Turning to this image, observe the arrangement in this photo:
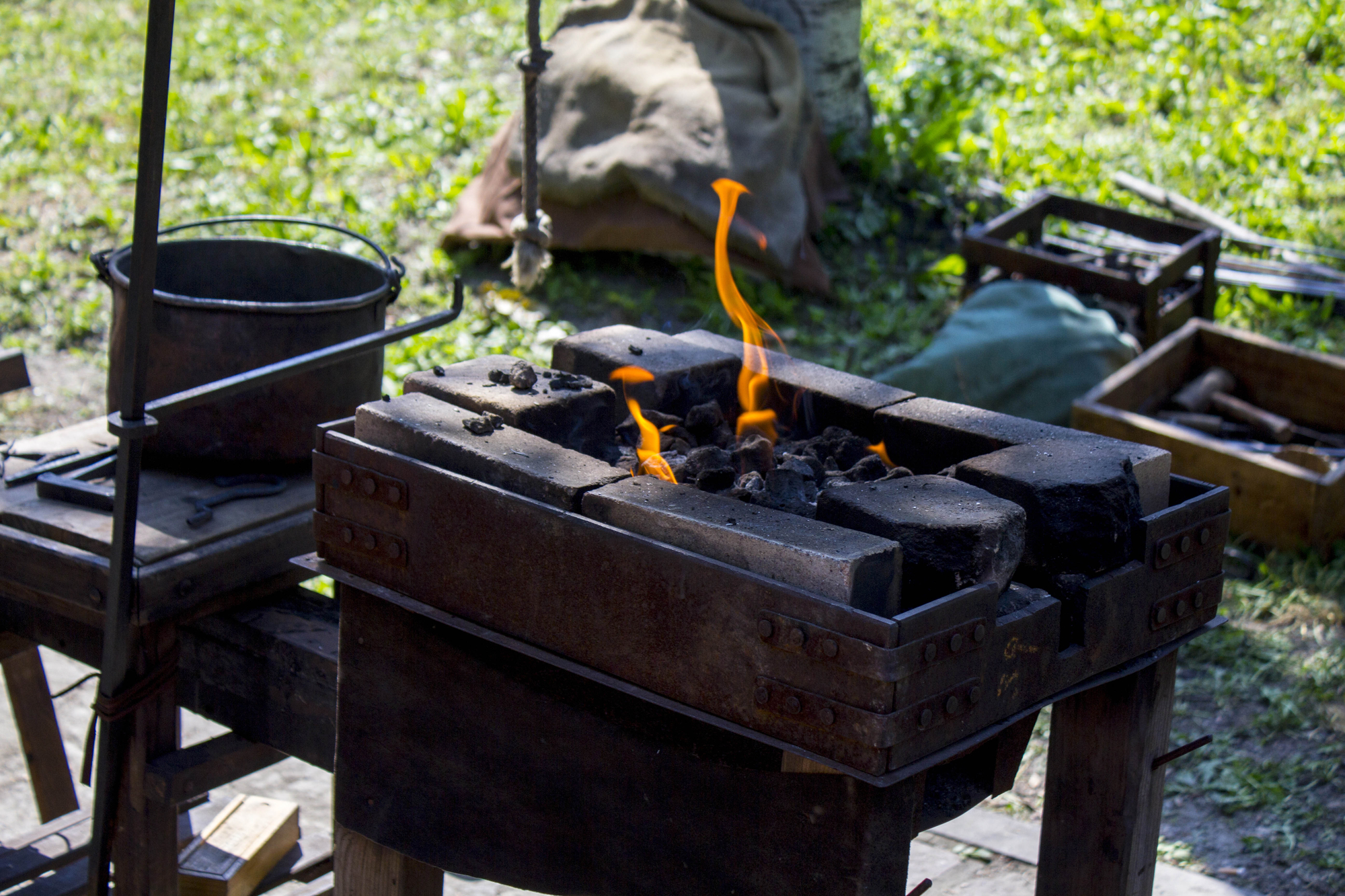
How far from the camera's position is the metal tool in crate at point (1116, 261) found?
5.37m

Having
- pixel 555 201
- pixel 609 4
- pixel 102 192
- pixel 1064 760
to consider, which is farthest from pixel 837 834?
pixel 102 192

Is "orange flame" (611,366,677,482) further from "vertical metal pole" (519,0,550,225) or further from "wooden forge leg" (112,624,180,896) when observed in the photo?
"wooden forge leg" (112,624,180,896)

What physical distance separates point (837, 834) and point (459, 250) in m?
4.85

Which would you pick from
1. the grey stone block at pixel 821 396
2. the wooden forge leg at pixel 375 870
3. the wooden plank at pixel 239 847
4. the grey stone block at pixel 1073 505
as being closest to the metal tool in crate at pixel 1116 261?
the grey stone block at pixel 821 396

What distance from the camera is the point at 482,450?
6.26ft

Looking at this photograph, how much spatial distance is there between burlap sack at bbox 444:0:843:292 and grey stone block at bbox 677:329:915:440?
10.7 feet

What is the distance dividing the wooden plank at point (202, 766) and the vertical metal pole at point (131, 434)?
0.25 ft

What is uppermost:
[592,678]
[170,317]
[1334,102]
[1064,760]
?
[1334,102]

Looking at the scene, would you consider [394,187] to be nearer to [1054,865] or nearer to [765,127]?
[765,127]

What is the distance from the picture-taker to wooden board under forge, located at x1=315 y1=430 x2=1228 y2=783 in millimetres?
1563

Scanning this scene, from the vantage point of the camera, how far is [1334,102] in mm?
7645

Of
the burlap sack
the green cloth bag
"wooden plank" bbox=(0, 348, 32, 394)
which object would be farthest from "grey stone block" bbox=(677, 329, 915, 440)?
the burlap sack

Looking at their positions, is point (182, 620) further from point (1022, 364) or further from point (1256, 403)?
point (1256, 403)

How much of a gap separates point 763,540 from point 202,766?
1305 mm
